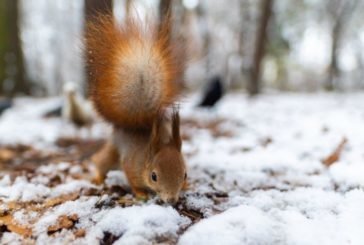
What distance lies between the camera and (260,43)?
10.2m

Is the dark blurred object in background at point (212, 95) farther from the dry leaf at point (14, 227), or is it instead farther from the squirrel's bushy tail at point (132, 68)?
the dry leaf at point (14, 227)

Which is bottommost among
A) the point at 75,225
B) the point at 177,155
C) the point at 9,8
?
the point at 75,225

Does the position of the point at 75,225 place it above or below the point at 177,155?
below

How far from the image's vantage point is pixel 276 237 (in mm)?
1597

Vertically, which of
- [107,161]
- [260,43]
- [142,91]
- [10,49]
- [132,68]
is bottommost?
[107,161]

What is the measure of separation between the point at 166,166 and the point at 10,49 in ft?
35.0

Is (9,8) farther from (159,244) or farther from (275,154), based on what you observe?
(159,244)

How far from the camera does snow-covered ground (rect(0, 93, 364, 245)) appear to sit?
1614 millimetres

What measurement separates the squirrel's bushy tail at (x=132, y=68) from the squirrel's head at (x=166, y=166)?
0.58 ft

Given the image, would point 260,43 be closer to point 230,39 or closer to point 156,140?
point 156,140

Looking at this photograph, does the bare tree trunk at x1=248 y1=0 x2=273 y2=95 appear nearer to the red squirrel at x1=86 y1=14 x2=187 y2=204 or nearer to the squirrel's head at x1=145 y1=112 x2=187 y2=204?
the red squirrel at x1=86 y1=14 x2=187 y2=204

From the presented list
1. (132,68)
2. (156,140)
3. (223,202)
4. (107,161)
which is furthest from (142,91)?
(223,202)

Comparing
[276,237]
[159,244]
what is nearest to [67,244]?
[159,244]

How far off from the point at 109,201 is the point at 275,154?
1.70m
